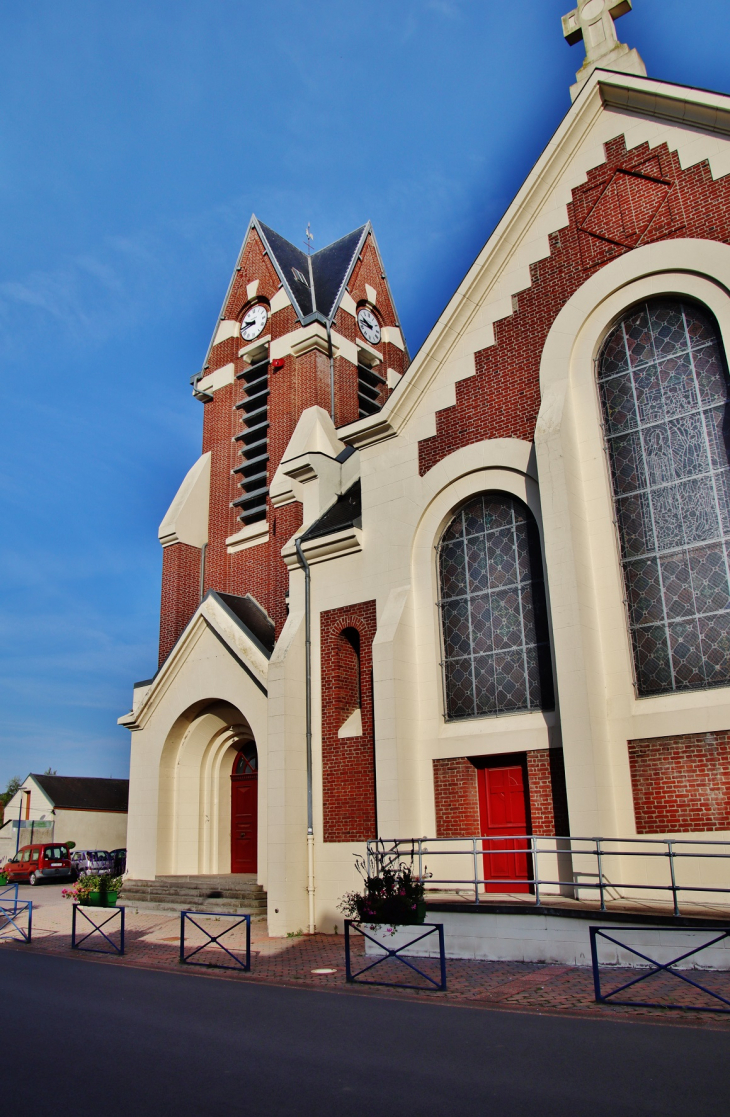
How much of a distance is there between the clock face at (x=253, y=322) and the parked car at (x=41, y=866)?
22.7 metres

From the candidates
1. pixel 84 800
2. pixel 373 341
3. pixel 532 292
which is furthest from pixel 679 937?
pixel 84 800

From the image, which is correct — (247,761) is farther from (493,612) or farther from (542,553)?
(542,553)

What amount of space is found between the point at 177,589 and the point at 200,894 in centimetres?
886

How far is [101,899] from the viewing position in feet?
60.2

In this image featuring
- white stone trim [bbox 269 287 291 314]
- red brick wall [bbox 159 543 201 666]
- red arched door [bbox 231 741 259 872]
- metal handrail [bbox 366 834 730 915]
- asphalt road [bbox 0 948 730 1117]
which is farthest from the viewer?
white stone trim [bbox 269 287 291 314]

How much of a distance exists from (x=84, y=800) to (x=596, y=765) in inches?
1807

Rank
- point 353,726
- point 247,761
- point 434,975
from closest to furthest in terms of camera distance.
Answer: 1. point 434,975
2. point 353,726
3. point 247,761

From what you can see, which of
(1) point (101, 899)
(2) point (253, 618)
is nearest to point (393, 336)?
(2) point (253, 618)

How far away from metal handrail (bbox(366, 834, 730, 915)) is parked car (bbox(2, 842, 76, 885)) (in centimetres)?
2521

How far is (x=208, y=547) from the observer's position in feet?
79.5

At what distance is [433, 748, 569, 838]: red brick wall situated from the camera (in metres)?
12.0

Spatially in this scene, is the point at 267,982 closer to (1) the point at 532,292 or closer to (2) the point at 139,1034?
(2) the point at 139,1034

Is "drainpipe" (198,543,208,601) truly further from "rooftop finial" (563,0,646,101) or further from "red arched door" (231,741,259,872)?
"rooftop finial" (563,0,646,101)

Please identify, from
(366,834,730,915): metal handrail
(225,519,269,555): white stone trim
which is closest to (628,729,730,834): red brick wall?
(366,834,730,915): metal handrail
